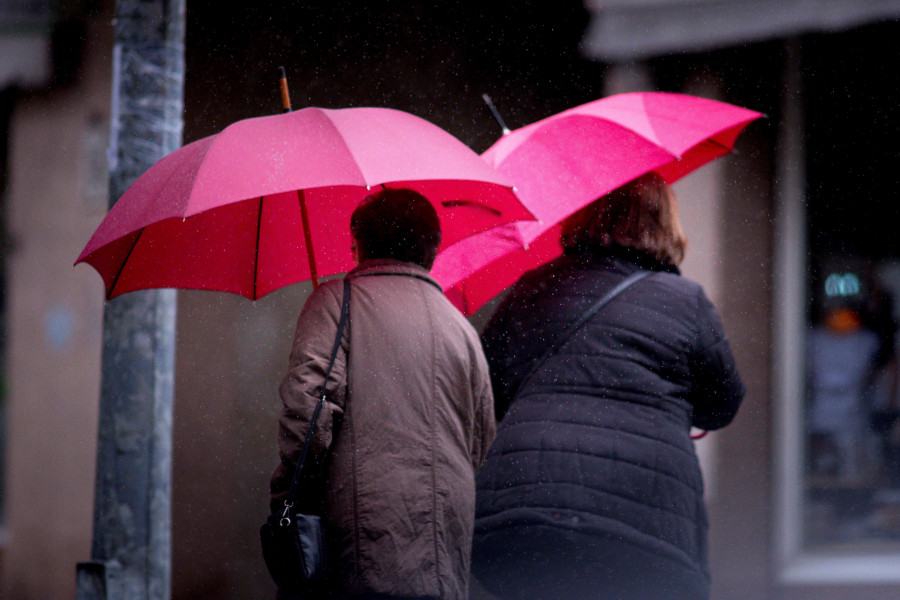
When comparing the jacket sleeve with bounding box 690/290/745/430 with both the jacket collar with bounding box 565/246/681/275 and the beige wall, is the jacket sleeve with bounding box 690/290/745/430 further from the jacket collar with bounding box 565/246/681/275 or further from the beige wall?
the beige wall

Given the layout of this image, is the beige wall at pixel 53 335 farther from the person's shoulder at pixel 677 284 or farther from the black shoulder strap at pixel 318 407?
the person's shoulder at pixel 677 284

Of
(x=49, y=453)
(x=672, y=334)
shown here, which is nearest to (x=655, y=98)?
(x=672, y=334)

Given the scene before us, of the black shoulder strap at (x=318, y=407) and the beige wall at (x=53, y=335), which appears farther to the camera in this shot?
the beige wall at (x=53, y=335)

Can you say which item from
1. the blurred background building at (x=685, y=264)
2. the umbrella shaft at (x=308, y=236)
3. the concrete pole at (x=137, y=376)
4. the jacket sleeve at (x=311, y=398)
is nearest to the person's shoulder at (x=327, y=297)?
the jacket sleeve at (x=311, y=398)

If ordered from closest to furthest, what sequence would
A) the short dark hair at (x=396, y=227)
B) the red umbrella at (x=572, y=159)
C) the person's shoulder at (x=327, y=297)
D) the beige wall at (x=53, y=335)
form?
the person's shoulder at (x=327, y=297) → the short dark hair at (x=396, y=227) → the red umbrella at (x=572, y=159) → the beige wall at (x=53, y=335)

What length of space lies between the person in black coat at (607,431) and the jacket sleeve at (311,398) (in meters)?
0.54

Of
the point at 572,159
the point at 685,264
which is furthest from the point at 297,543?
the point at 685,264

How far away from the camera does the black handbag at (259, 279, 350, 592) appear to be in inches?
Result: 78.5

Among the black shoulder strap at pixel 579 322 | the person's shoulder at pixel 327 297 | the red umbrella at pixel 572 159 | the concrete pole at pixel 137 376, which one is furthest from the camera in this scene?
the concrete pole at pixel 137 376

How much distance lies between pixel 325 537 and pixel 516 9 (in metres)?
3.43

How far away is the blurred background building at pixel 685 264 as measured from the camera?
445 centimetres

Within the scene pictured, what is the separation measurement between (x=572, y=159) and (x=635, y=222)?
0.27m

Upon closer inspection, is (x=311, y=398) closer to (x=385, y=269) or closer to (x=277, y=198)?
(x=385, y=269)

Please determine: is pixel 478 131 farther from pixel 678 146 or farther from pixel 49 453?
pixel 49 453
